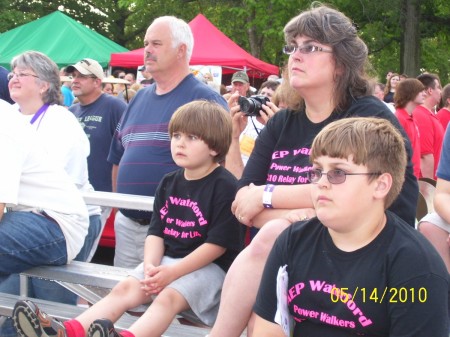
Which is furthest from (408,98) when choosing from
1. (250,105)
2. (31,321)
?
(31,321)

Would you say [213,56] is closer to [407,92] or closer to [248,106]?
[407,92]

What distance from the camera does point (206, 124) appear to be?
12.0 feet

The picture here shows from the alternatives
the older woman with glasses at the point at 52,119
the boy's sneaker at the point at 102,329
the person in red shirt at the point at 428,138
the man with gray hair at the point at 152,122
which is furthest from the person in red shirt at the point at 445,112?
the boy's sneaker at the point at 102,329

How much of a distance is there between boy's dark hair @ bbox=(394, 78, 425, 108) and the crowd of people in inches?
122

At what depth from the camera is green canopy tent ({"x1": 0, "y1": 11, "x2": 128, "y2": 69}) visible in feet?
69.3

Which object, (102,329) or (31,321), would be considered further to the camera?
(31,321)

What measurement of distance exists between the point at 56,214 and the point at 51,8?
37.3 m

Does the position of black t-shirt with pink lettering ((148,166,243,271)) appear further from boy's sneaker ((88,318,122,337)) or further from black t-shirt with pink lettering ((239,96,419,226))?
boy's sneaker ((88,318,122,337))

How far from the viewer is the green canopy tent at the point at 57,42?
2111 cm

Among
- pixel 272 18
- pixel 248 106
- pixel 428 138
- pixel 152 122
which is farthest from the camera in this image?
pixel 272 18
